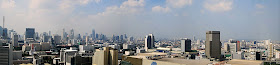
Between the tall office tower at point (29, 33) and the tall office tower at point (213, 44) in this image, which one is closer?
the tall office tower at point (213, 44)

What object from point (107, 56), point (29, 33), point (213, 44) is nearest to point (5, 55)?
point (107, 56)

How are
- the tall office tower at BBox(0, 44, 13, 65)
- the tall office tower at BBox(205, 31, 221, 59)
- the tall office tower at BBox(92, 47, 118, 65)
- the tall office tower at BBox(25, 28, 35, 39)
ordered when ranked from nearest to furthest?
the tall office tower at BBox(92, 47, 118, 65), the tall office tower at BBox(0, 44, 13, 65), the tall office tower at BBox(205, 31, 221, 59), the tall office tower at BBox(25, 28, 35, 39)

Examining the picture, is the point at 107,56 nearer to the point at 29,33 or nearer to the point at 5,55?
the point at 5,55

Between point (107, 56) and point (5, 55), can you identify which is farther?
point (5, 55)

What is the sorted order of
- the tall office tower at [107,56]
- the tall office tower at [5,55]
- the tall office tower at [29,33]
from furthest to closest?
→ the tall office tower at [29,33]
the tall office tower at [5,55]
the tall office tower at [107,56]

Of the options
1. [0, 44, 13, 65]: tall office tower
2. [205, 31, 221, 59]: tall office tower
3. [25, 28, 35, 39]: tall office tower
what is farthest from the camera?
[25, 28, 35, 39]: tall office tower

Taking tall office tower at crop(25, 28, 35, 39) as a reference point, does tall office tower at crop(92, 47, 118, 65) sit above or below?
below

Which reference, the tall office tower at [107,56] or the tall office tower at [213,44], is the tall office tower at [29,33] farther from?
the tall office tower at [107,56]

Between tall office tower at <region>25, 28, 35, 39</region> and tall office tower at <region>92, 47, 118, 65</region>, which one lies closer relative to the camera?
tall office tower at <region>92, 47, 118, 65</region>

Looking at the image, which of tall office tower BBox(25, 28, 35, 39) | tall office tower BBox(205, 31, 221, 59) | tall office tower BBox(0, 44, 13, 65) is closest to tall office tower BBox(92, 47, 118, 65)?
tall office tower BBox(0, 44, 13, 65)

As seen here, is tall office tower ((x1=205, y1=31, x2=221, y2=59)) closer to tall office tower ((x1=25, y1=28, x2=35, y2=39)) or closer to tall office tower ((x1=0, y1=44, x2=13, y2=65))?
tall office tower ((x1=0, y1=44, x2=13, y2=65))

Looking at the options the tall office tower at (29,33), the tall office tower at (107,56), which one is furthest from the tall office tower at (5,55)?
the tall office tower at (29,33)

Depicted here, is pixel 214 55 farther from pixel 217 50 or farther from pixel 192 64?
pixel 192 64

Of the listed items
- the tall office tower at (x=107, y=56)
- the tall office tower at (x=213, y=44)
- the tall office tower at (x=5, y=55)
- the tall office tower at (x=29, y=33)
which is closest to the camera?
the tall office tower at (x=107, y=56)
